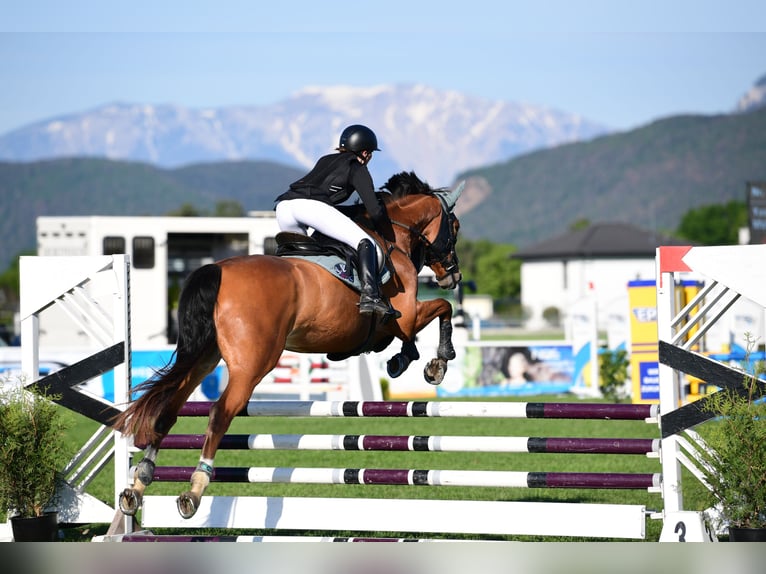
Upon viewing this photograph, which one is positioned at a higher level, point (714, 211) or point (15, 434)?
point (714, 211)

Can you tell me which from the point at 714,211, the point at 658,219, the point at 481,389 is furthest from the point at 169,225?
the point at 658,219

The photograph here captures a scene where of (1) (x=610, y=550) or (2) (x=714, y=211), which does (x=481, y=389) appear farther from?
(2) (x=714, y=211)

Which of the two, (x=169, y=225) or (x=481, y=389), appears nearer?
(x=481, y=389)

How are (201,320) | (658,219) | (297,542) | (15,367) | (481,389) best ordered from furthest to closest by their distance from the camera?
(658,219) → (481,389) → (15,367) → (201,320) → (297,542)

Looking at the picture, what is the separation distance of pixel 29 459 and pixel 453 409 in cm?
241

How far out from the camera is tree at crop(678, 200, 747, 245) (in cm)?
11350

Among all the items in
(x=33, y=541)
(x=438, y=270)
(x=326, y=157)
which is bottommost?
(x=33, y=541)

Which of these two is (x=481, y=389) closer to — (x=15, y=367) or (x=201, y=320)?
(x=15, y=367)

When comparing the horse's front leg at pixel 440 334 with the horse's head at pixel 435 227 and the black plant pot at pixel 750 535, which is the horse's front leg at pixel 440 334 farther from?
the black plant pot at pixel 750 535

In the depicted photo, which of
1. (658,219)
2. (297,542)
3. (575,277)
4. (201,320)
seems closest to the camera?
(297,542)

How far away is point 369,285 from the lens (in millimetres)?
5344

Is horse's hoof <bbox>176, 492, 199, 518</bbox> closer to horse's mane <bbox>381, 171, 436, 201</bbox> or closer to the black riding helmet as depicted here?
the black riding helmet

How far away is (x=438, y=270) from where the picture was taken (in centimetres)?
644

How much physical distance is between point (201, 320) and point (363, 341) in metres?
1.11
